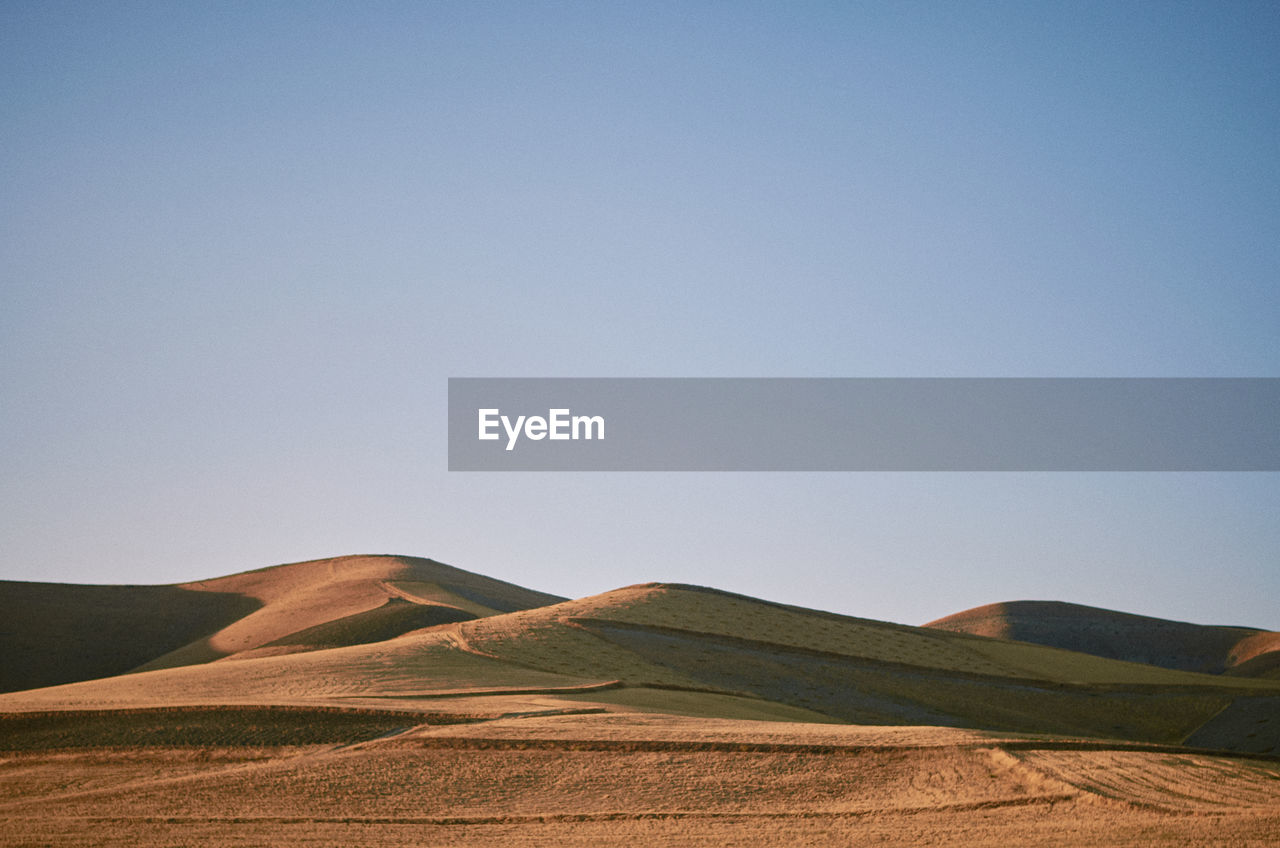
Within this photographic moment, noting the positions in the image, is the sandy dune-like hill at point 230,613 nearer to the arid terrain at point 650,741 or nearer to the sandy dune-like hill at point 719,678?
the arid terrain at point 650,741

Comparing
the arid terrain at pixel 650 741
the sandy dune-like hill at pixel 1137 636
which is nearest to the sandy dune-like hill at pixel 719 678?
the arid terrain at pixel 650 741

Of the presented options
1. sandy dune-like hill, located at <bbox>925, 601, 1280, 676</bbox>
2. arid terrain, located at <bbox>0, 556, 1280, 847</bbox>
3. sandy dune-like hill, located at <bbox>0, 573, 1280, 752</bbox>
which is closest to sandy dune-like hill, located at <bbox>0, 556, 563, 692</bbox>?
arid terrain, located at <bbox>0, 556, 1280, 847</bbox>

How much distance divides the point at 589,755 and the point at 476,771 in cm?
243

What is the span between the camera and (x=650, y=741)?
24922 mm

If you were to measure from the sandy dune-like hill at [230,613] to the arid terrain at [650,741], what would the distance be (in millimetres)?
4668

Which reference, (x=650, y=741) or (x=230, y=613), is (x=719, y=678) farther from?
(x=230, y=613)

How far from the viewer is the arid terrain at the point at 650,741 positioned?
1898 centimetres

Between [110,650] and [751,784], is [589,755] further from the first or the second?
[110,650]

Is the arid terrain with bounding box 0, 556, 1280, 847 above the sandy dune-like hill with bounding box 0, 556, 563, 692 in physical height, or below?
below

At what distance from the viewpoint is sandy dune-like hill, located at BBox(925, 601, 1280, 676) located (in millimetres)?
86625

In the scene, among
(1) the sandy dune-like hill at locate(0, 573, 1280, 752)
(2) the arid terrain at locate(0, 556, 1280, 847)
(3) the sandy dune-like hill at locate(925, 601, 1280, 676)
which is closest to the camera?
(2) the arid terrain at locate(0, 556, 1280, 847)

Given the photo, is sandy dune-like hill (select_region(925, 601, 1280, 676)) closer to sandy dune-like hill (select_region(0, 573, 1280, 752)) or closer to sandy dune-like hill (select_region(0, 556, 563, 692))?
sandy dune-like hill (select_region(0, 573, 1280, 752))

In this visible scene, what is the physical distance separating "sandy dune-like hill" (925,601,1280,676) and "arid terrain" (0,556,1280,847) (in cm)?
3796

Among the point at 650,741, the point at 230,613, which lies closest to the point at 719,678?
the point at 650,741
